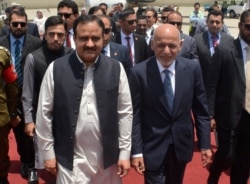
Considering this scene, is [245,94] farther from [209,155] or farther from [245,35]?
[209,155]

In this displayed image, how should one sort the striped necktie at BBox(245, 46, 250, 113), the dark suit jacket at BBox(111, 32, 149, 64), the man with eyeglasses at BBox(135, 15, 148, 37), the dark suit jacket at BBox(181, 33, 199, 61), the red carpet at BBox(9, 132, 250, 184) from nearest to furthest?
the striped necktie at BBox(245, 46, 250, 113), the red carpet at BBox(9, 132, 250, 184), the dark suit jacket at BBox(181, 33, 199, 61), the dark suit jacket at BBox(111, 32, 149, 64), the man with eyeglasses at BBox(135, 15, 148, 37)

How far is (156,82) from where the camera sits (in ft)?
9.66

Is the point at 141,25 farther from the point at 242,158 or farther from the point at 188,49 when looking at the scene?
the point at 242,158

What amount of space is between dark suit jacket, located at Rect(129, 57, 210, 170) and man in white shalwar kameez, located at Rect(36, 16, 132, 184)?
170 millimetres

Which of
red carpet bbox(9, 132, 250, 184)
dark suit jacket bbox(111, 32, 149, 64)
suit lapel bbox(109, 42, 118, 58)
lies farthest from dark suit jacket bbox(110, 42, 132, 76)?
red carpet bbox(9, 132, 250, 184)

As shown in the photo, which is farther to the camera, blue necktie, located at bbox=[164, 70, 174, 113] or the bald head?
blue necktie, located at bbox=[164, 70, 174, 113]

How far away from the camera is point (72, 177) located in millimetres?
2754

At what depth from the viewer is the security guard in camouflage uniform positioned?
368 centimetres

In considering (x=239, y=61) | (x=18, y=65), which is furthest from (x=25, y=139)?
(x=239, y=61)

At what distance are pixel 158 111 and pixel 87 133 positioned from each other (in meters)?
0.58


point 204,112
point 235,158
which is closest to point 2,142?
point 204,112

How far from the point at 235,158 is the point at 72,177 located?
1781 millimetres

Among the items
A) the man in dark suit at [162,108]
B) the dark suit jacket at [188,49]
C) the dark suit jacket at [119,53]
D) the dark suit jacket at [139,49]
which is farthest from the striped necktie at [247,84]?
the dark suit jacket at [139,49]

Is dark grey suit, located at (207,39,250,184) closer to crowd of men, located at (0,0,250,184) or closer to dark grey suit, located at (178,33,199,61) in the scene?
crowd of men, located at (0,0,250,184)
